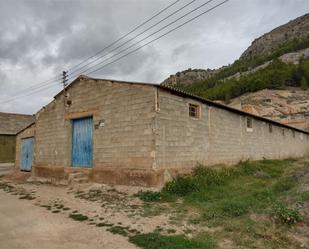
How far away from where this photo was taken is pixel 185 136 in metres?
11.3

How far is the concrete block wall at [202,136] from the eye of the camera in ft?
33.9

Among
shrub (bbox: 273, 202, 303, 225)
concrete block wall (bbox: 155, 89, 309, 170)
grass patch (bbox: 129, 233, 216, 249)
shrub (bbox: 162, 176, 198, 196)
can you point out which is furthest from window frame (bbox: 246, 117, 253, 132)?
grass patch (bbox: 129, 233, 216, 249)

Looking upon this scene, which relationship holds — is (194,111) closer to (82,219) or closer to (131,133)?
(131,133)

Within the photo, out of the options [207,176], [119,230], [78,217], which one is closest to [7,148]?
[207,176]

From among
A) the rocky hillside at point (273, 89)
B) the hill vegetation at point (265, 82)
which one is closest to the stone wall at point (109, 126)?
the rocky hillside at point (273, 89)

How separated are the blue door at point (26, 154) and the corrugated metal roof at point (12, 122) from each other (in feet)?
41.0

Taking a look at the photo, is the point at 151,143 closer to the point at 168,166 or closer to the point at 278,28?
the point at 168,166

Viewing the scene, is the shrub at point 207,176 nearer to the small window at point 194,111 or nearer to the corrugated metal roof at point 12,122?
the small window at point 194,111

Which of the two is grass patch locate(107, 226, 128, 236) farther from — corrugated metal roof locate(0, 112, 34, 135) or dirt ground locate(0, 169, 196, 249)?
corrugated metal roof locate(0, 112, 34, 135)

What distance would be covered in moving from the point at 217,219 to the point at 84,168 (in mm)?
7602

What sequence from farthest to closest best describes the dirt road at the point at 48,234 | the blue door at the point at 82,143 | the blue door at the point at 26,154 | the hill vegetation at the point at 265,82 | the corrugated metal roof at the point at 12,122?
the hill vegetation at the point at 265,82, the corrugated metal roof at the point at 12,122, the blue door at the point at 26,154, the blue door at the point at 82,143, the dirt road at the point at 48,234

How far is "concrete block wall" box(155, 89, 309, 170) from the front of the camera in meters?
10.3

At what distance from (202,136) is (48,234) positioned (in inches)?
316

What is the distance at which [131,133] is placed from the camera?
10695 mm
